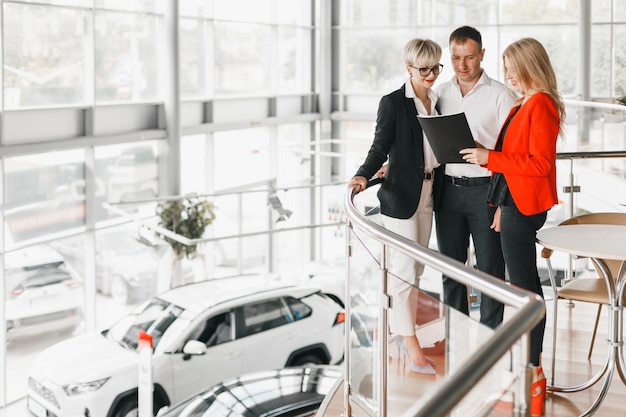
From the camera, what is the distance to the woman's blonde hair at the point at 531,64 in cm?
312

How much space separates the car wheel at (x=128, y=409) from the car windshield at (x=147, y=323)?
75 centimetres

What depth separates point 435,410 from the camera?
1.36 meters

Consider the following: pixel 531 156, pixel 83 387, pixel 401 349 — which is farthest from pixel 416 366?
pixel 83 387

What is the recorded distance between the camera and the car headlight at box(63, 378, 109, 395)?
30.4 feet

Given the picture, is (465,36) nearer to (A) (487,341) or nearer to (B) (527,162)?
(B) (527,162)

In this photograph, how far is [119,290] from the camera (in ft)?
43.6

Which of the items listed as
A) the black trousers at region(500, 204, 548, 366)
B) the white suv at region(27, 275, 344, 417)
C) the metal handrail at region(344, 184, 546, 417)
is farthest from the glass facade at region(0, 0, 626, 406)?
the metal handrail at region(344, 184, 546, 417)

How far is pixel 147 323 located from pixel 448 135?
763cm

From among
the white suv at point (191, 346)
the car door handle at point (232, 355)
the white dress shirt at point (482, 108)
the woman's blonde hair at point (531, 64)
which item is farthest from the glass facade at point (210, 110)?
the woman's blonde hair at point (531, 64)

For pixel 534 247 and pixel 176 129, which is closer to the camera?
pixel 534 247

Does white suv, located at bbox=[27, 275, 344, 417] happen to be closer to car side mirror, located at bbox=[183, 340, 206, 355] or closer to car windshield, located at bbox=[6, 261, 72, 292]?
car side mirror, located at bbox=[183, 340, 206, 355]

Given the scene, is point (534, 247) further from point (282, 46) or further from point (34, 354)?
point (282, 46)

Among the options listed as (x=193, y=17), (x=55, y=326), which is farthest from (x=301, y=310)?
(x=193, y=17)

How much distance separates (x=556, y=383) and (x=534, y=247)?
2.94 ft
